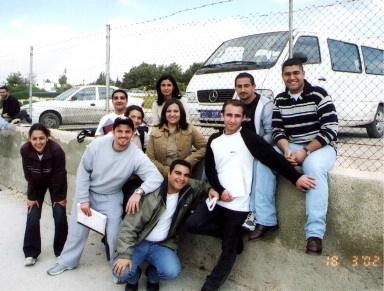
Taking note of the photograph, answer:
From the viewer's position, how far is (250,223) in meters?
3.23

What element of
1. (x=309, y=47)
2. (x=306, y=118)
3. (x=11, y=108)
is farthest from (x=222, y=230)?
(x=11, y=108)

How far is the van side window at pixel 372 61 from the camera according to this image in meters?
7.57

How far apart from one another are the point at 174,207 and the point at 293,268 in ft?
3.70

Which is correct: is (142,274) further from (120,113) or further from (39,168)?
(120,113)

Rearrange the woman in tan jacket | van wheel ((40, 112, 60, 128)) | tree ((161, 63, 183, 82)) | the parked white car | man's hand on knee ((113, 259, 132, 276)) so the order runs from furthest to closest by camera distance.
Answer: van wheel ((40, 112, 60, 128)) < the parked white car < tree ((161, 63, 183, 82)) < the woman in tan jacket < man's hand on knee ((113, 259, 132, 276))

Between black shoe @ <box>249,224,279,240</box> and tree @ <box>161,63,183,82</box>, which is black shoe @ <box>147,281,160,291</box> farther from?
tree @ <box>161,63,183,82</box>

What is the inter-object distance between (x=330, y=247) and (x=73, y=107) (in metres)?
10.4

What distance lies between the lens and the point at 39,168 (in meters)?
4.05

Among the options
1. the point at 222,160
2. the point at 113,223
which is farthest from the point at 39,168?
the point at 222,160

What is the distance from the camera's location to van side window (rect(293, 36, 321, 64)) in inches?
246

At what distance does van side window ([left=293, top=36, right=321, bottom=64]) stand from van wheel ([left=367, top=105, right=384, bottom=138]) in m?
2.28

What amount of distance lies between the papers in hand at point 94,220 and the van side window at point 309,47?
411 cm

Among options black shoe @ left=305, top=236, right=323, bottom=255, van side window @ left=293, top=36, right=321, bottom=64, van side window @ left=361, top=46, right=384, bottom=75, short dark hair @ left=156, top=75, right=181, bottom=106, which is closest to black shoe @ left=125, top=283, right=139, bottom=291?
black shoe @ left=305, top=236, right=323, bottom=255

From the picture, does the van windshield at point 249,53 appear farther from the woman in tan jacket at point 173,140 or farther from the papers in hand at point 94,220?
the papers in hand at point 94,220
